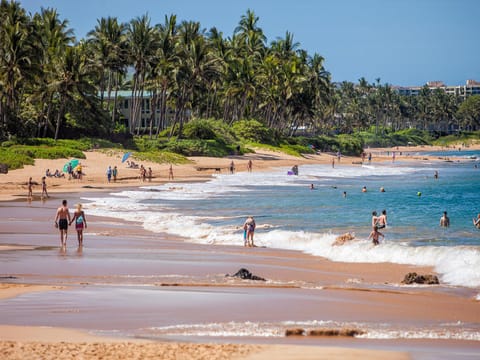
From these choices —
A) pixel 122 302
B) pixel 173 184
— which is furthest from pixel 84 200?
pixel 122 302

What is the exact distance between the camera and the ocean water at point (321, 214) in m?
20.2

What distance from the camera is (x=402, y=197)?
43219 mm

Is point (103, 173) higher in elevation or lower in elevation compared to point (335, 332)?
higher

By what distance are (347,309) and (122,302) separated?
3.64 meters

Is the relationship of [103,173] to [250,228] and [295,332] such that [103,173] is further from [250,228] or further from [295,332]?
[295,332]

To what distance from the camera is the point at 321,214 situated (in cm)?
3234

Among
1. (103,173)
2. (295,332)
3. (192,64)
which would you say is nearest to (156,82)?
(192,64)

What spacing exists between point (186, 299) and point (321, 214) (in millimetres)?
20315

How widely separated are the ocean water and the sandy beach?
125 centimetres

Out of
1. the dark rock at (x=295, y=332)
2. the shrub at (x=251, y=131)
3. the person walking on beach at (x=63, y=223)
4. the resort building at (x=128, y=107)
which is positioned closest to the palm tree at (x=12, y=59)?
the resort building at (x=128, y=107)

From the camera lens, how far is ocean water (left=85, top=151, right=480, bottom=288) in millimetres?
20250

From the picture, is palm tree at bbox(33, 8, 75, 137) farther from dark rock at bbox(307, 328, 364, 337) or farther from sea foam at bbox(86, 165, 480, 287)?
dark rock at bbox(307, 328, 364, 337)

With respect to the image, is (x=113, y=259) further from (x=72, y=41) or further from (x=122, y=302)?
(x=72, y=41)

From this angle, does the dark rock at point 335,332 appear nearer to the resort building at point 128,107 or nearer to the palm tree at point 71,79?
the palm tree at point 71,79
